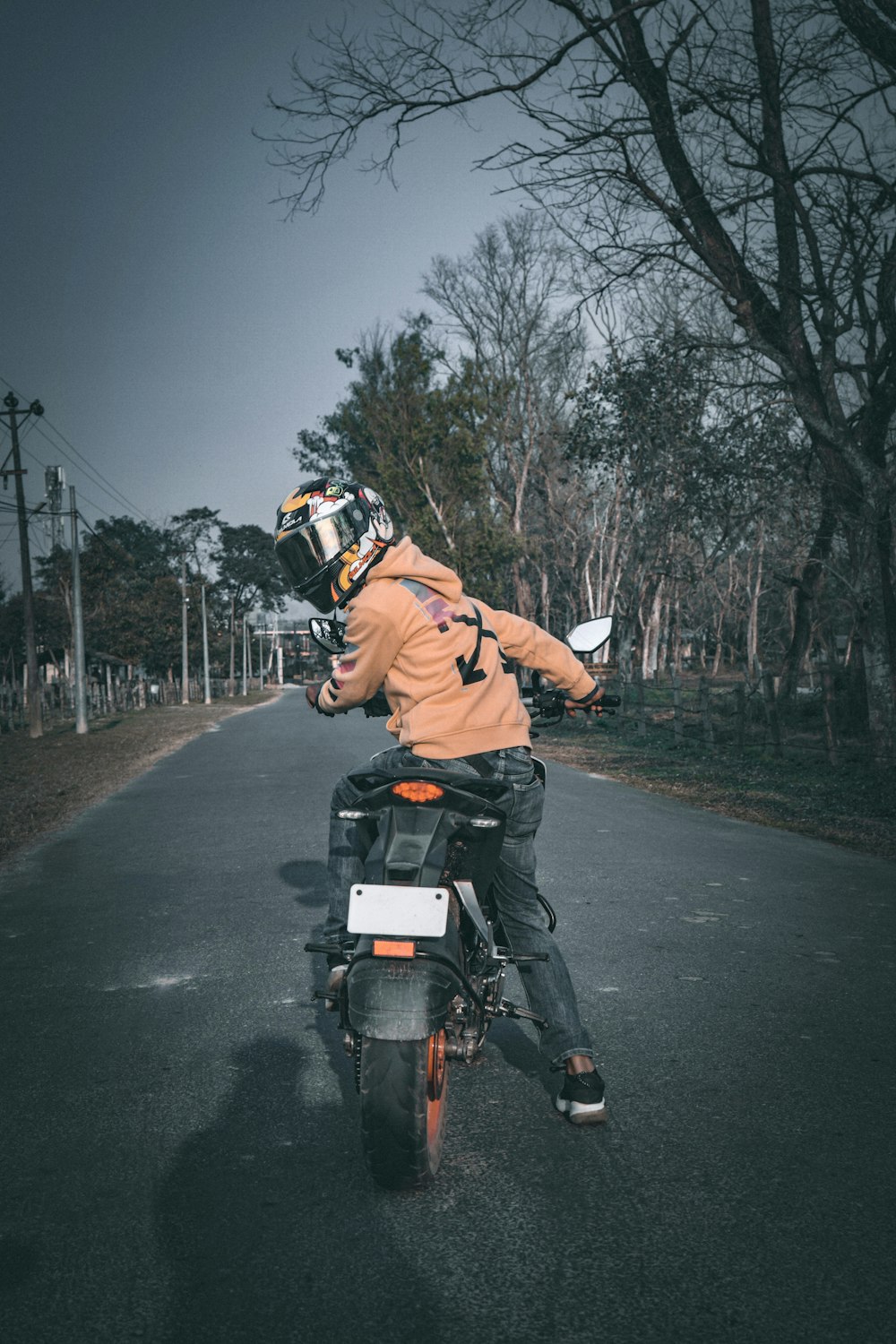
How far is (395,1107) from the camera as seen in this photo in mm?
2668

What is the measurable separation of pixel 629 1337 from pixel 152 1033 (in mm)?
2533

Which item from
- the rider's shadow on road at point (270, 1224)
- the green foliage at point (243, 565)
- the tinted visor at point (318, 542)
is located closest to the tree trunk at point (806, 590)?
the tinted visor at point (318, 542)

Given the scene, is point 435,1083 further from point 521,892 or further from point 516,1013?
point 521,892

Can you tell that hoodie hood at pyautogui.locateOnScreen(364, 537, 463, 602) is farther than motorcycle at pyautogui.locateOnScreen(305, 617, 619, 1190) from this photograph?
Yes

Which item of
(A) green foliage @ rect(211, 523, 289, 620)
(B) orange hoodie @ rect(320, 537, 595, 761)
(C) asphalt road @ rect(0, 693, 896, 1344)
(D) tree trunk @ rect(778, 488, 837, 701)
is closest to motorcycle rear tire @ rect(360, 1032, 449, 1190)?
(C) asphalt road @ rect(0, 693, 896, 1344)

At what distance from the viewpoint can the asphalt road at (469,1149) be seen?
2332mm

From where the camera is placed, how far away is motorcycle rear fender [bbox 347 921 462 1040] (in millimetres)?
2662

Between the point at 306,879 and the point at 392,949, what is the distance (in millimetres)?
4541

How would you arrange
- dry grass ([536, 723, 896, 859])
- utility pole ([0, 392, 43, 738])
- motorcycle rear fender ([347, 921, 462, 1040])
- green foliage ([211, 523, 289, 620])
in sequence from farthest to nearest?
green foliage ([211, 523, 289, 620]), utility pole ([0, 392, 43, 738]), dry grass ([536, 723, 896, 859]), motorcycle rear fender ([347, 921, 462, 1040])

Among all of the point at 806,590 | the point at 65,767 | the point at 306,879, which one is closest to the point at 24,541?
the point at 65,767

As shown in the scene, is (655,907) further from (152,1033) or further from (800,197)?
(800,197)

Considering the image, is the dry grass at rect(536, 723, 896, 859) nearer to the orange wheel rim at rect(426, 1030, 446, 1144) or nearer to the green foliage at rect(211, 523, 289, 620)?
the orange wheel rim at rect(426, 1030, 446, 1144)

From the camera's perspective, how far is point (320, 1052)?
3928 mm

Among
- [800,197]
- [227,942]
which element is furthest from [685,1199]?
[800,197]
